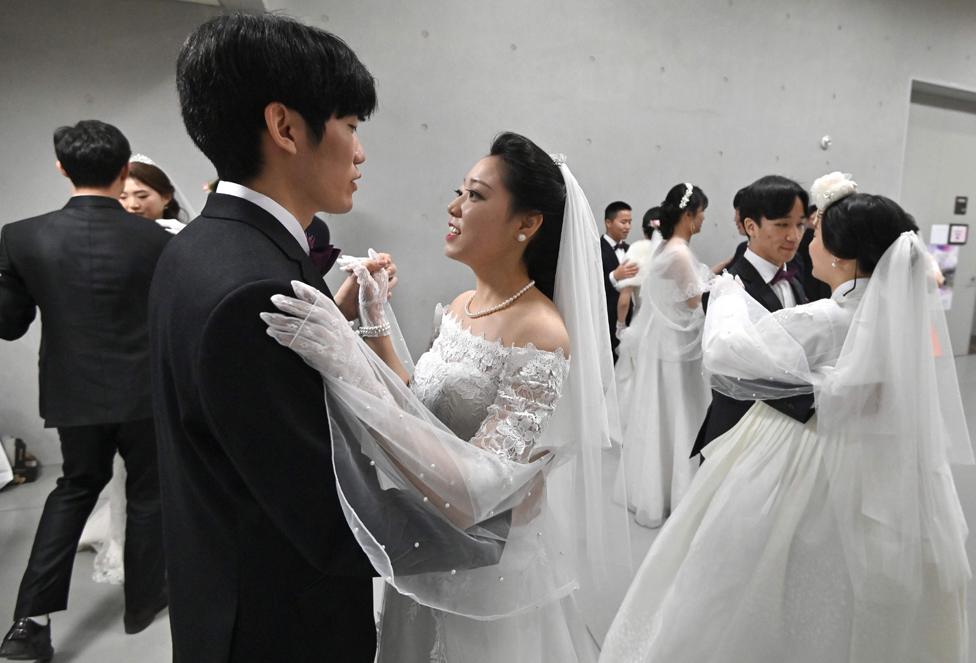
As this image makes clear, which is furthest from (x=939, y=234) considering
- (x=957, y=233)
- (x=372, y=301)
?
(x=372, y=301)

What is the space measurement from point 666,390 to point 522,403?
6.64ft

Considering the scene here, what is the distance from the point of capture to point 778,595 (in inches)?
64.1

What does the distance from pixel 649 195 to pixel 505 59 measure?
4.95 ft

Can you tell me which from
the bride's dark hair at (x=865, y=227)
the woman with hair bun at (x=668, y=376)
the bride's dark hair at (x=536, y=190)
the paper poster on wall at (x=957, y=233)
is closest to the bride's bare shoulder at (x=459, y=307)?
the bride's dark hair at (x=536, y=190)

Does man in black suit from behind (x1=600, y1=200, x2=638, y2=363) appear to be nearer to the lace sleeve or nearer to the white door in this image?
the lace sleeve

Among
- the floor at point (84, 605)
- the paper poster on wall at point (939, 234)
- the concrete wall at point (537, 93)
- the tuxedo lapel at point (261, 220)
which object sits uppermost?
the concrete wall at point (537, 93)

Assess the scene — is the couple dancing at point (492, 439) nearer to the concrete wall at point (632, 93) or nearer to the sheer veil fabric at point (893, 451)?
the sheer veil fabric at point (893, 451)

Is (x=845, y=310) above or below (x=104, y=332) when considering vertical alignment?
above

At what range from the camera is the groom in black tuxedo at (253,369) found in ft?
2.28

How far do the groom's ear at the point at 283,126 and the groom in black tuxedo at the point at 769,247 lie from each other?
1.84 metres

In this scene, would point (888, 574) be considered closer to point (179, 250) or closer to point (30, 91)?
point (179, 250)

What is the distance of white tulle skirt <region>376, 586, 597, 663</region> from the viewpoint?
3.80ft

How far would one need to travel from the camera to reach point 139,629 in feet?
6.98

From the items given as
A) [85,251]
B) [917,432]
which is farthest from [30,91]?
[917,432]
